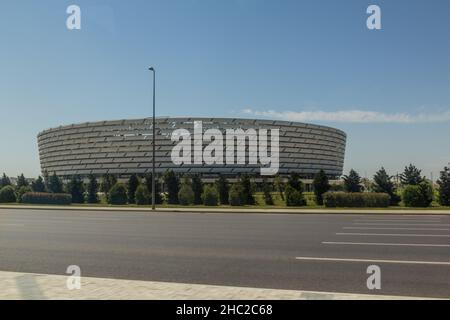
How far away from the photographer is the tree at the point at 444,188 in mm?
32969

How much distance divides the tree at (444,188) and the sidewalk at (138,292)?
30.8 meters

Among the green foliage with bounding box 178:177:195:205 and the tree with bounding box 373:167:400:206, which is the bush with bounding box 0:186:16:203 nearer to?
the green foliage with bounding box 178:177:195:205

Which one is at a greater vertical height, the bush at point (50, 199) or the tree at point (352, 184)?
the tree at point (352, 184)

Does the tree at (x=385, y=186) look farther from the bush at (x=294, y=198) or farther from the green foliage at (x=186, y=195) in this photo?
the green foliage at (x=186, y=195)

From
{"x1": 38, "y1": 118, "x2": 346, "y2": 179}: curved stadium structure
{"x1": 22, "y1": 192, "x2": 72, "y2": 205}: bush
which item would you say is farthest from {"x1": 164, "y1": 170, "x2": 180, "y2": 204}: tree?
{"x1": 38, "y1": 118, "x2": 346, "y2": 179}: curved stadium structure

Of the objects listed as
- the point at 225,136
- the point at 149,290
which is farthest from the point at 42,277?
the point at 225,136

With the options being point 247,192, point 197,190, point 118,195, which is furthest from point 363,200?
Answer: point 118,195

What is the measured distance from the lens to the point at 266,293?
6.23 m

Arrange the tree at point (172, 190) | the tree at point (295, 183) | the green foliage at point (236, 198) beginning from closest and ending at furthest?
1. the green foliage at point (236, 198)
2. the tree at point (295, 183)
3. the tree at point (172, 190)

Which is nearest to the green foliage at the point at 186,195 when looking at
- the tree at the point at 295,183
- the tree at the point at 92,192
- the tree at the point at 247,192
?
the tree at the point at 247,192

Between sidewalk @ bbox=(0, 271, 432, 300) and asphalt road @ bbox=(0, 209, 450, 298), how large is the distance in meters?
0.63

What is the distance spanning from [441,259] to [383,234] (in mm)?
4859

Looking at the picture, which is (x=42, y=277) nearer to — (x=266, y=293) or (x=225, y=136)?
(x=266, y=293)

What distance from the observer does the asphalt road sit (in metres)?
7.43
